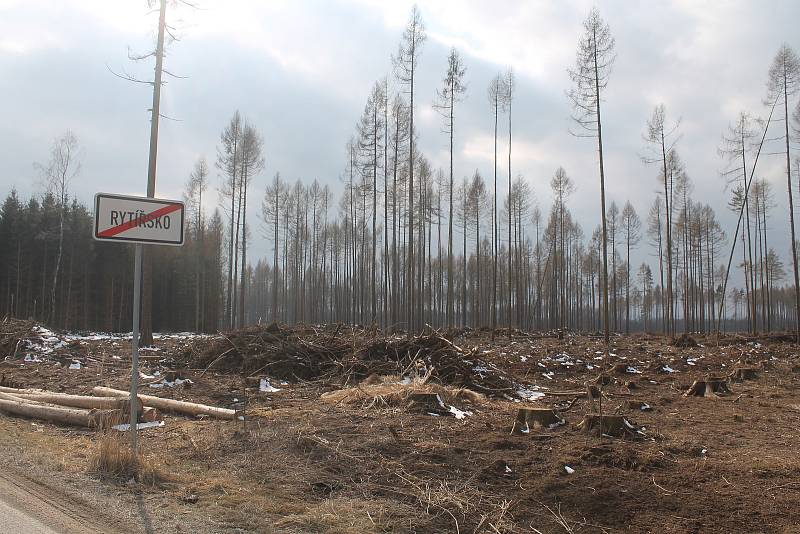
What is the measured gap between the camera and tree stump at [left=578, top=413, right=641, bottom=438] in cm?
694

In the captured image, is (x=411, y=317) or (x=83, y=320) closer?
(x=411, y=317)

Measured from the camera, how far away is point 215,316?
174ft

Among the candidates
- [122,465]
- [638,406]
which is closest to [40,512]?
[122,465]

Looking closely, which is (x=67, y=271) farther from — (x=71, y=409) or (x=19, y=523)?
(x=19, y=523)

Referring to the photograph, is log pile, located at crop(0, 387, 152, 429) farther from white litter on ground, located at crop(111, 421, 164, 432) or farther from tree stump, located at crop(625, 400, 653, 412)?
tree stump, located at crop(625, 400, 653, 412)

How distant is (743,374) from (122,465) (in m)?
15.1

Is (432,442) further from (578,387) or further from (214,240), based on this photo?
(214,240)

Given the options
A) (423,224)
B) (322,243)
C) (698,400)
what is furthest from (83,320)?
(698,400)

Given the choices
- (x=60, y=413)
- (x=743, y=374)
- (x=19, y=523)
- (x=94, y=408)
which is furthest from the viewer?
(x=743, y=374)

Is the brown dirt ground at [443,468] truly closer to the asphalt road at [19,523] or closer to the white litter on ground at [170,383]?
the asphalt road at [19,523]

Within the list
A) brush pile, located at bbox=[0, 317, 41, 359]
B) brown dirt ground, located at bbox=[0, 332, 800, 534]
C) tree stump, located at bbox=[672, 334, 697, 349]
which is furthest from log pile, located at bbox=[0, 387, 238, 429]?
tree stump, located at bbox=[672, 334, 697, 349]

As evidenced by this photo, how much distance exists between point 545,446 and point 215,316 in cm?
5116

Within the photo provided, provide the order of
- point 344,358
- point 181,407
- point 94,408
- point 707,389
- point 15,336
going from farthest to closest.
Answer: point 15,336
point 344,358
point 707,389
point 181,407
point 94,408

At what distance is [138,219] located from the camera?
534 centimetres
